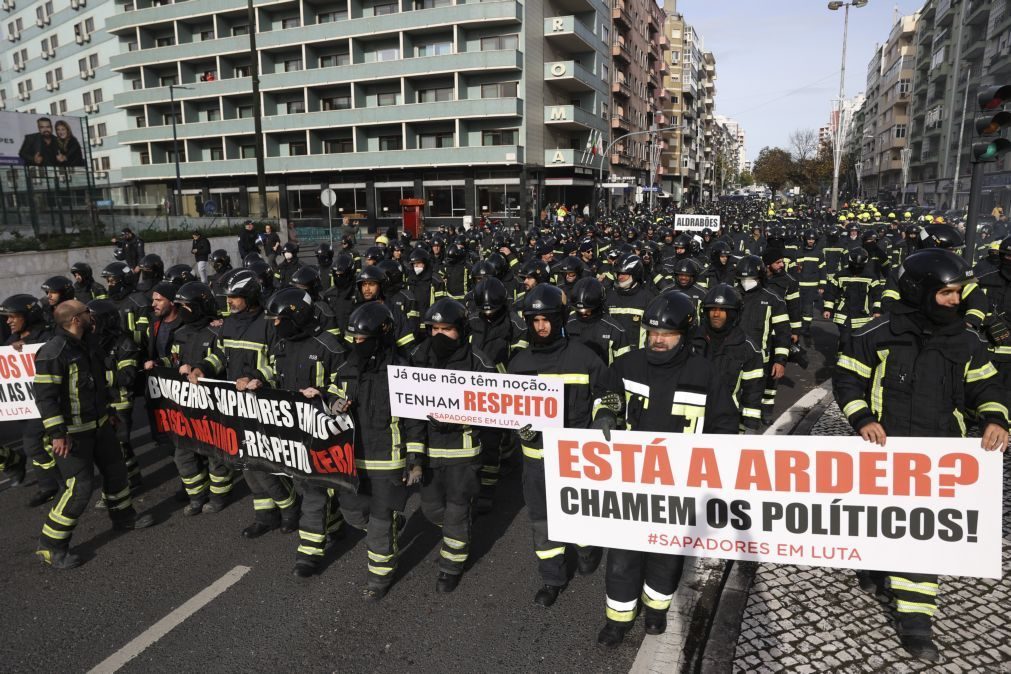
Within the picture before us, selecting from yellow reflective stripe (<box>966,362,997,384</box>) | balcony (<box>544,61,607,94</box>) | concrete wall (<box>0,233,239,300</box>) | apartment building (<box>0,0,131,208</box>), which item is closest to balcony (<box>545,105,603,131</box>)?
balcony (<box>544,61,607,94</box>)

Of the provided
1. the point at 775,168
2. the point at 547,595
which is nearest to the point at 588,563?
the point at 547,595

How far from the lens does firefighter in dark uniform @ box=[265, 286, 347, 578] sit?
493cm

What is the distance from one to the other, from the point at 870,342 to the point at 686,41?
11072 cm

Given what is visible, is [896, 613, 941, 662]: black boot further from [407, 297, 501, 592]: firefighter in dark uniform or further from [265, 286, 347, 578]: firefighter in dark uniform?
[265, 286, 347, 578]: firefighter in dark uniform

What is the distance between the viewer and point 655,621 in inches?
161

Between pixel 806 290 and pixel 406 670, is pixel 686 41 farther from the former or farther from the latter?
pixel 406 670

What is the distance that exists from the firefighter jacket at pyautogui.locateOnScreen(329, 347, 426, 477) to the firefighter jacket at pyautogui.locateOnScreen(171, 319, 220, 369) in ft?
6.27

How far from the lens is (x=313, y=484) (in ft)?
16.4

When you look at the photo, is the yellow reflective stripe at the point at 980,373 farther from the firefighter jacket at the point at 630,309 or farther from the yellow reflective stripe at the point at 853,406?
the firefighter jacket at the point at 630,309

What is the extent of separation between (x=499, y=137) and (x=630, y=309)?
37.4 meters

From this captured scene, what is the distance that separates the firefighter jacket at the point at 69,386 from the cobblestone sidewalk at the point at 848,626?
17.2ft

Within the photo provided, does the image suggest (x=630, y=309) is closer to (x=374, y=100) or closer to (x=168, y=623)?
(x=168, y=623)

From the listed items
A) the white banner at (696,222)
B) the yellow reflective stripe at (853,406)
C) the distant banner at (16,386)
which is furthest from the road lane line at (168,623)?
the white banner at (696,222)

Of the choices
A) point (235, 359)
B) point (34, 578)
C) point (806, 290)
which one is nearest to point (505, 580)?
point (235, 359)
